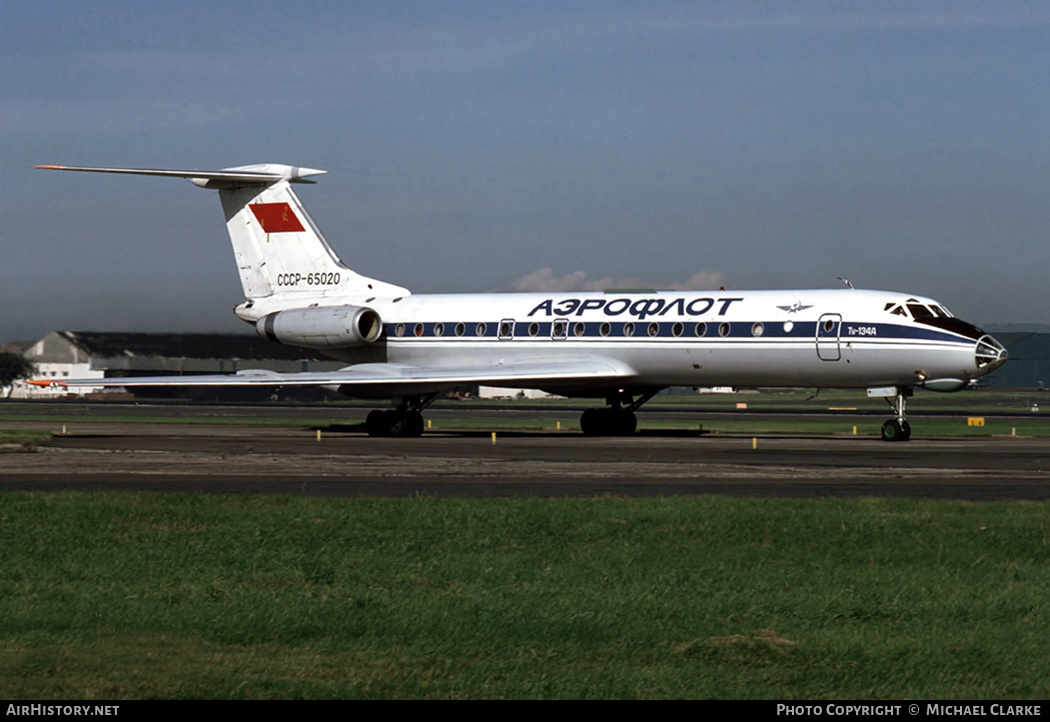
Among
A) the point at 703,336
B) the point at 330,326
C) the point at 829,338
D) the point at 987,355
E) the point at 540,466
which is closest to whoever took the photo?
the point at 540,466

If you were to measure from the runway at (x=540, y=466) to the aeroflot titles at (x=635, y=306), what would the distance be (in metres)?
3.66

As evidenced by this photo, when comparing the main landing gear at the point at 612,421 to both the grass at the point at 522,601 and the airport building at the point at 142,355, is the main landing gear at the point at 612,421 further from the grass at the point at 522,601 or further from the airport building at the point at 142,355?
the airport building at the point at 142,355

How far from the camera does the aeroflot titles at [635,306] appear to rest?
36.2 meters

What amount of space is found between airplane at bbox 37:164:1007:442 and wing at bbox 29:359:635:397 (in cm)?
6

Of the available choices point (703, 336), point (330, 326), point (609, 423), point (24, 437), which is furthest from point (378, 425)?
point (703, 336)

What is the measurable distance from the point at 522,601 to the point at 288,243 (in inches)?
1346

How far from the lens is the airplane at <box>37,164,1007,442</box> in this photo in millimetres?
33750

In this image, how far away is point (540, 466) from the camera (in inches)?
961

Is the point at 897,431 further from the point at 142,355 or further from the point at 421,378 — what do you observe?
the point at 142,355

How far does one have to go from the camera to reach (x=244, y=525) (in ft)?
46.4

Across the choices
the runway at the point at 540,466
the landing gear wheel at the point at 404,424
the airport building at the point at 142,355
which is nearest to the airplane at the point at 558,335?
the landing gear wheel at the point at 404,424

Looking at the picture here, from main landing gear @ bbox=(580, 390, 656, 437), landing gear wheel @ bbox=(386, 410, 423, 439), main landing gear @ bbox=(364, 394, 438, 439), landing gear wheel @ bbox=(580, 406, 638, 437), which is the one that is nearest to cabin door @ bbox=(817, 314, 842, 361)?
main landing gear @ bbox=(580, 390, 656, 437)
